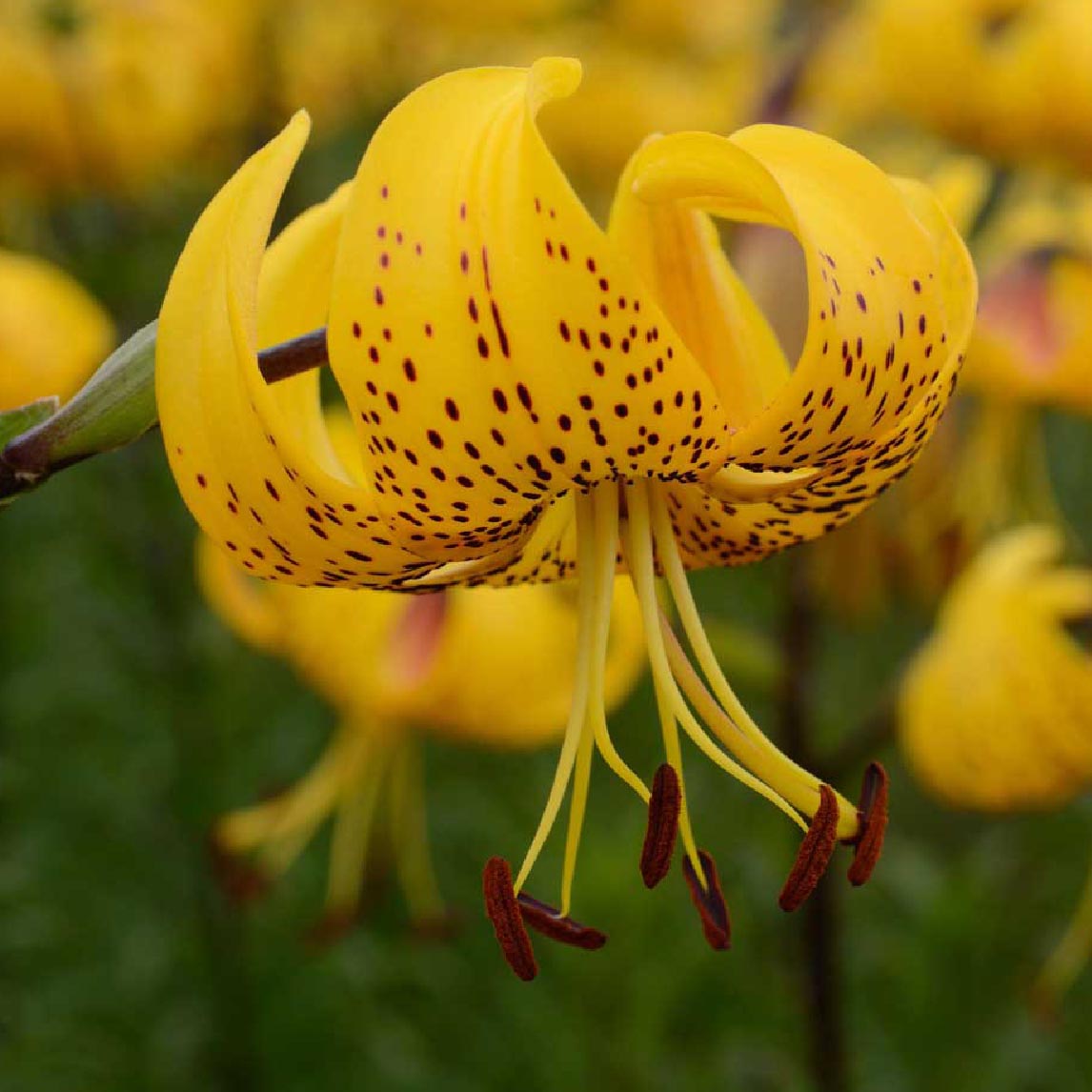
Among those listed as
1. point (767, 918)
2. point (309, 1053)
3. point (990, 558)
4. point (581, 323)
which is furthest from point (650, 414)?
point (309, 1053)

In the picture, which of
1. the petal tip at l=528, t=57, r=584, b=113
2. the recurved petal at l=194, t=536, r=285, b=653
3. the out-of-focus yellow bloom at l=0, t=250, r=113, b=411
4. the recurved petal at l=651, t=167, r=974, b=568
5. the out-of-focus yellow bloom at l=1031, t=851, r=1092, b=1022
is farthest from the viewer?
the out-of-focus yellow bloom at l=1031, t=851, r=1092, b=1022

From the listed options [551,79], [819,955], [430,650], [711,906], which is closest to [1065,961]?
[819,955]

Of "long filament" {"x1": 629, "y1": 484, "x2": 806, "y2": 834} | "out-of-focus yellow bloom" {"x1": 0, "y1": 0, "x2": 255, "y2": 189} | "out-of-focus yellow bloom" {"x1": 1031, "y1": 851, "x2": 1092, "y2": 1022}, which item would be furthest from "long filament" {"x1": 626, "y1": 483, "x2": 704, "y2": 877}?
"out-of-focus yellow bloom" {"x1": 0, "y1": 0, "x2": 255, "y2": 189}

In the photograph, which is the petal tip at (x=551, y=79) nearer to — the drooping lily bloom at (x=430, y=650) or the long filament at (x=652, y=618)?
the long filament at (x=652, y=618)

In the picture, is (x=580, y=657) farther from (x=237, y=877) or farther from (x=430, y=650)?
(x=237, y=877)

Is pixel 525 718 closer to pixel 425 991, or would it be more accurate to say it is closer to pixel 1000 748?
pixel 1000 748

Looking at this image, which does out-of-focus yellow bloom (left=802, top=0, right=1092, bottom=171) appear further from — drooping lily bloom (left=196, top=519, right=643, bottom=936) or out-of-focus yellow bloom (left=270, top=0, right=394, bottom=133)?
out-of-focus yellow bloom (left=270, top=0, right=394, bottom=133)
